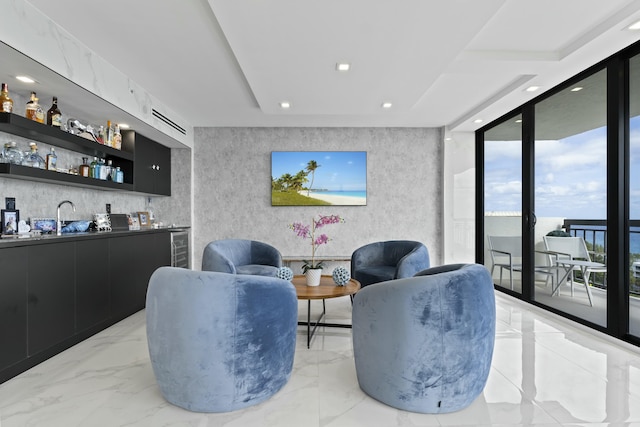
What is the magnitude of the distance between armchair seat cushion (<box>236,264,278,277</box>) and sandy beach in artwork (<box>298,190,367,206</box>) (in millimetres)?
1938

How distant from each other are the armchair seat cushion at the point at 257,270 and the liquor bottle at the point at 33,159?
2.15 meters

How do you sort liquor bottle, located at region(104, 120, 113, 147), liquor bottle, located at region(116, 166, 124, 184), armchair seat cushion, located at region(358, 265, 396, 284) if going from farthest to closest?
liquor bottle, located at region(116, 166, 124, 184) < liquor bottle, located at region(104, 120, 113, 147) < armchair seat cushion, located at region(358, 265, 396, 284)

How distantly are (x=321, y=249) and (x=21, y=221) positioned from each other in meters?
3.83

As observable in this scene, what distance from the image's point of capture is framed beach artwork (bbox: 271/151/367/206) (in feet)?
18.3

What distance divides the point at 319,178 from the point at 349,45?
115 inches

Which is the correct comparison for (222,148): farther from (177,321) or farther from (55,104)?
(177,321)

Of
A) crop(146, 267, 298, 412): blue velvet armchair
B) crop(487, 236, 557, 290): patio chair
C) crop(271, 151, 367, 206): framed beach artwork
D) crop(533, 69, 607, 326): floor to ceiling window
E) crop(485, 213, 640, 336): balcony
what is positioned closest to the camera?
crop(146, 267, 298, 412): blue velvet armchair

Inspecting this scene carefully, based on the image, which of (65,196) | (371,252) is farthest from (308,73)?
(65,196)

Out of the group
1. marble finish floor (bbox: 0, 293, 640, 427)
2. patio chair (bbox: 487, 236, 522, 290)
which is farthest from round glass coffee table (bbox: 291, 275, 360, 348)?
patio chair (bbox: 487, 236, 522, 290)

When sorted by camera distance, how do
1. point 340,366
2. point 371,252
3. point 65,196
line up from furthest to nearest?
point 371,252 < point 65,196 < point 340,366

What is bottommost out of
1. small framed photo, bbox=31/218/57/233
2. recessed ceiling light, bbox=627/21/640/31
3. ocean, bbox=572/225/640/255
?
ocean, bbox=572/225/640/255

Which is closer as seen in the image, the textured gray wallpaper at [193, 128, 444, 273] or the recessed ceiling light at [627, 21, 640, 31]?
the recessed ceiling light at [627, 21, 640, 31]

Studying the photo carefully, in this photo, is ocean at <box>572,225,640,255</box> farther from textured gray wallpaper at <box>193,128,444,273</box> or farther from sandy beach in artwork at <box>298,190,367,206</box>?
sandy beach in artwork at <box>298,190,367,206</box>

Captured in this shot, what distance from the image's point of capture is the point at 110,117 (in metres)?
3.82
